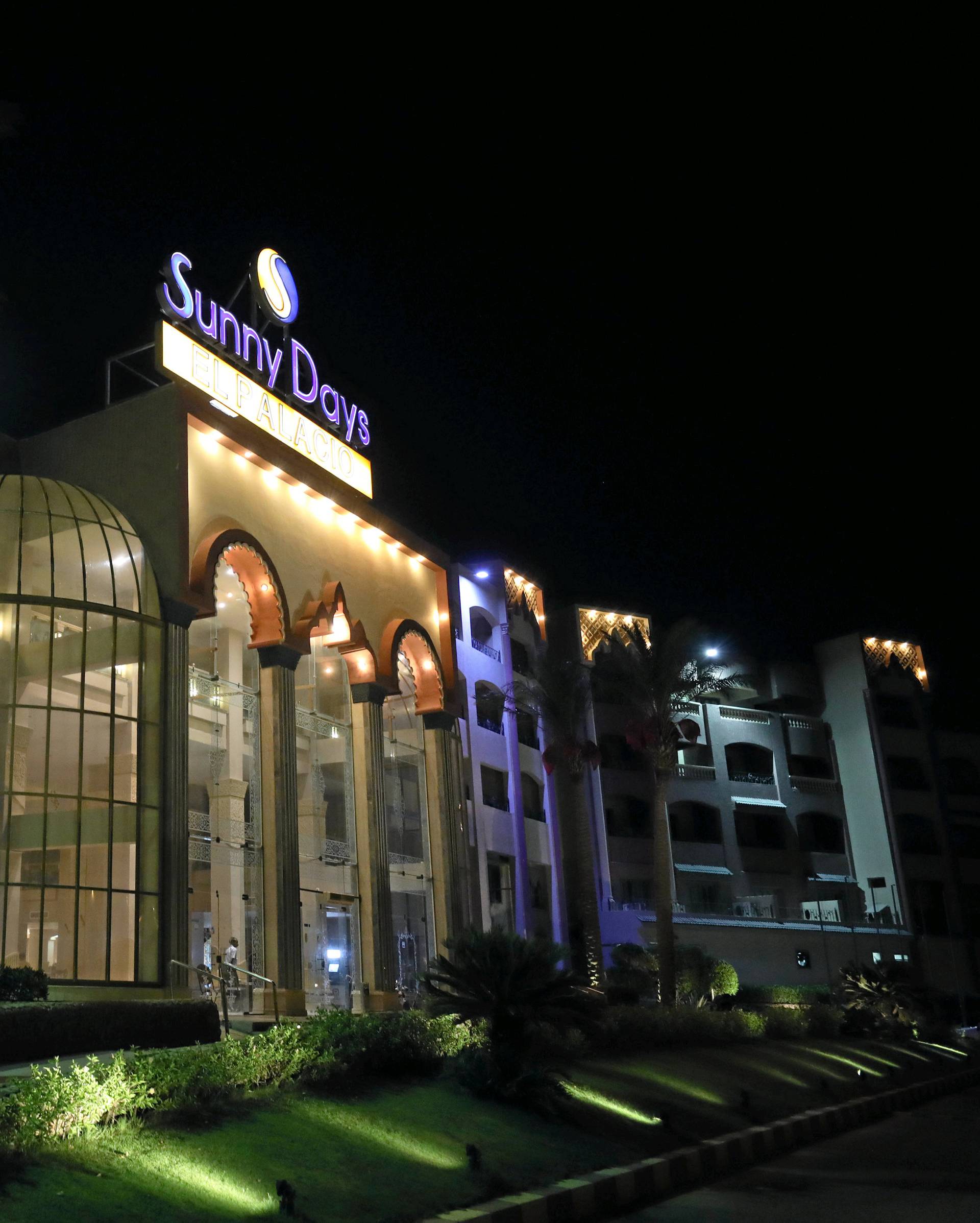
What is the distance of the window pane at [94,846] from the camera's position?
25.0m

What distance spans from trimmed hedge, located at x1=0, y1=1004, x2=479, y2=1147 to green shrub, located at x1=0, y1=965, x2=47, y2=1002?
504cm

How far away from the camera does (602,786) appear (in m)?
59.8

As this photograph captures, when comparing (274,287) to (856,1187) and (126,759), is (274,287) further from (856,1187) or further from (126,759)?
(856,1187)

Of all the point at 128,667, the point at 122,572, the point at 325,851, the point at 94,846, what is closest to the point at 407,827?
the point at 325,851

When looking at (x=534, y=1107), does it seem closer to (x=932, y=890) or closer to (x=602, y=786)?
(x=602, y=786)

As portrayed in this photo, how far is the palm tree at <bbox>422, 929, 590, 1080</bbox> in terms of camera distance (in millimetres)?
19250

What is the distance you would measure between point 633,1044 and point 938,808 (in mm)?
49957

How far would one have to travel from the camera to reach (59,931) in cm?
2445

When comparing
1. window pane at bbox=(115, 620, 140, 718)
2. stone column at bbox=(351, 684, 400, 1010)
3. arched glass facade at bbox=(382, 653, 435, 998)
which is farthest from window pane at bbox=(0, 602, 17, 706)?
arched glass facade at bbox=(382, 653, 435, 998)

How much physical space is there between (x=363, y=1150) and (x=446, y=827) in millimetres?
23537

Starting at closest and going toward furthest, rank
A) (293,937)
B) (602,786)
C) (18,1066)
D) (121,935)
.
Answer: (18,1066) < (121,935) < (293,937) < (602,786)

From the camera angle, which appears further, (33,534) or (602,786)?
(602,786)

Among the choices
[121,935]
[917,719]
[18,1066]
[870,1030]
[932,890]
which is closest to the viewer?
[18,1066]

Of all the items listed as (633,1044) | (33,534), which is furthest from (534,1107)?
(33,534)
